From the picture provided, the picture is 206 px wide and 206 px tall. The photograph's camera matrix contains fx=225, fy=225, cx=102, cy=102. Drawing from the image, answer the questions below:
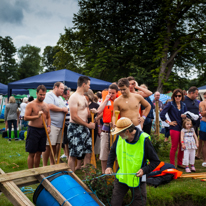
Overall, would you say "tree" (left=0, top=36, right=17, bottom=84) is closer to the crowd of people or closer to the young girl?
the crowd of people

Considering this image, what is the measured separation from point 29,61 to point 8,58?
1080 centimetres

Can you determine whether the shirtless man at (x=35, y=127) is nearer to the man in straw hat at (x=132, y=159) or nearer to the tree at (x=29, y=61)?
the man in straw hat at (x=132, y=159)

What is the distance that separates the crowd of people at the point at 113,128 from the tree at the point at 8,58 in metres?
42.5

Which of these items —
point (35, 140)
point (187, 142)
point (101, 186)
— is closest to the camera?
Result: point (101, 186)

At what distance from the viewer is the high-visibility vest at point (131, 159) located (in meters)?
2.92

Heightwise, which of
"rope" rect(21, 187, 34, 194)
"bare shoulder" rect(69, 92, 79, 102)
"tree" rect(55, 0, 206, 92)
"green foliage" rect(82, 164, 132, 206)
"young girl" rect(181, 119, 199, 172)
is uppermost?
"tree" rect(55, 0, 206, 92)

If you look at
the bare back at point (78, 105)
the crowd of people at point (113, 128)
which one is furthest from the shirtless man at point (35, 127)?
the bare back at point (78, 105)

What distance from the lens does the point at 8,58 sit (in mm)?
45062

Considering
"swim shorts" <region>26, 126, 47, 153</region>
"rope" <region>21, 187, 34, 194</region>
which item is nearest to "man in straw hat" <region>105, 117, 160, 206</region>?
"rope" <region>21, 187, 34, 194</region>

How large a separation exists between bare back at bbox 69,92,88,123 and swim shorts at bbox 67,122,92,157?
0.18 metres

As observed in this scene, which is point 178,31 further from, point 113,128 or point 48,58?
point 48,58

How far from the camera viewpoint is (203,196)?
4027 mm

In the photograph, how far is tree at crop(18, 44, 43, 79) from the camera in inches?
2073

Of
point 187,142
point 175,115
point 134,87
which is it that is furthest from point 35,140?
point 187,142
